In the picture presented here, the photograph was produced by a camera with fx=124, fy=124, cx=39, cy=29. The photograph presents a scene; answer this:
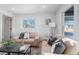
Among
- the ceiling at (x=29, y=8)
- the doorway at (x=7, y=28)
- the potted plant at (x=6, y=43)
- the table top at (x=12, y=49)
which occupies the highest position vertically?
the ceiling at (x=29, y=8)

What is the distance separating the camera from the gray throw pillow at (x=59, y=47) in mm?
2434

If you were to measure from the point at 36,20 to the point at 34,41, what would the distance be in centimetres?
43

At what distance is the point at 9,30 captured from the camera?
248cm

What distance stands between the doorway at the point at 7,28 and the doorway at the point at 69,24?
109 centimetres

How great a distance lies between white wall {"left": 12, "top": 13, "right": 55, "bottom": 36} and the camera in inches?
97.6

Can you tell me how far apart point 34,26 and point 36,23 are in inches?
3.0

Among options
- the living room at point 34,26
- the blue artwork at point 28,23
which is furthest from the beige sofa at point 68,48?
the blue artwork at point 28,23

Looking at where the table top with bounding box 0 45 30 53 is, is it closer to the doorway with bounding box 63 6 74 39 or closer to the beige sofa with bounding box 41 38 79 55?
the beige sofa with bounding box 41 38 79 55

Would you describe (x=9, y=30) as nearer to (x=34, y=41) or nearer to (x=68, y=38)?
(x=34, y=41)

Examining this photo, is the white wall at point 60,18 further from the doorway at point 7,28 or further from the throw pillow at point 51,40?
the doorway at point 7,28

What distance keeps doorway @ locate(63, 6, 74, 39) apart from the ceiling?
10.2 inches
